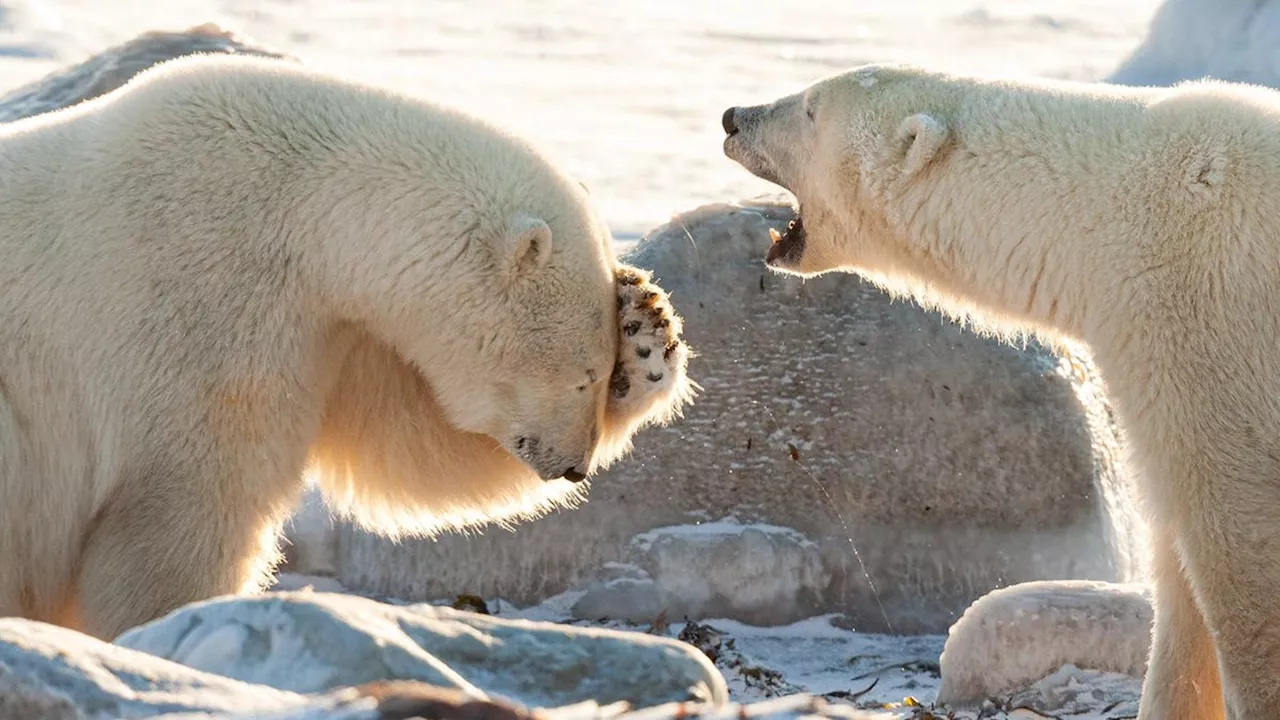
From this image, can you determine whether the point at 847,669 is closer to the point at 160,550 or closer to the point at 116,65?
the point at 160,550

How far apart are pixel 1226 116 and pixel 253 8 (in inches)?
403

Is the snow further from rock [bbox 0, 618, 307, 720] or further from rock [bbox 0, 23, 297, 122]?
rock [bbox 0, 618, 307, 720]

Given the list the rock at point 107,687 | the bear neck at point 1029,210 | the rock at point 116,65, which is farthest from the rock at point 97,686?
the rock at point 116,65

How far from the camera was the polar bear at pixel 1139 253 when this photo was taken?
374 cm

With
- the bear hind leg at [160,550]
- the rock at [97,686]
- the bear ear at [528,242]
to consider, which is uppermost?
the bear ear at [528,242]

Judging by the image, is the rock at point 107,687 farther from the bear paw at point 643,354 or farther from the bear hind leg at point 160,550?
the bear paw at point 643,354

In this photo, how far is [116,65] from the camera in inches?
293

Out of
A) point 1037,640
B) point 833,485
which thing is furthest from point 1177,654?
point 833,485

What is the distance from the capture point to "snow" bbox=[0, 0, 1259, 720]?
9711 mm

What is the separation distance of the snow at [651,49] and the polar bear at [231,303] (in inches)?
77.9

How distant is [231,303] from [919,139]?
1.63 meters

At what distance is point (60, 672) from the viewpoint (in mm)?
2203

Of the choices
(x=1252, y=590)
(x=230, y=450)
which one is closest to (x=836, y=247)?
(x=1252, y=590)

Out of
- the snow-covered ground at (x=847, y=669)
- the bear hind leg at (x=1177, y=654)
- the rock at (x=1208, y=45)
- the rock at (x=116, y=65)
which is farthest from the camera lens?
the rock at (x=1208, y=45)
